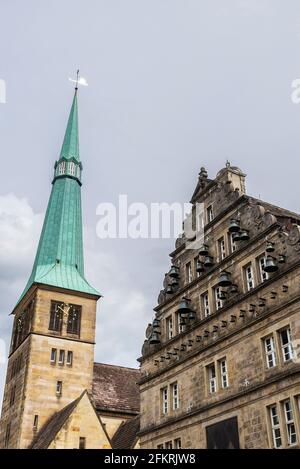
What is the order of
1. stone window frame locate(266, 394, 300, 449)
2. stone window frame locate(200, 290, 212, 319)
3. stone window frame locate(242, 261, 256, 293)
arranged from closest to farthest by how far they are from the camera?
stone window frame locate(266, 394, 300, 449), stone window frame locate(242, 261, 256, 293), stone window frame locate(200, 290, 212, 319)

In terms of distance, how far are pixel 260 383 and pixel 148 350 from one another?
402 inches

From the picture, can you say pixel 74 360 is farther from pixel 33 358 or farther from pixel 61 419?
pixel 61 419

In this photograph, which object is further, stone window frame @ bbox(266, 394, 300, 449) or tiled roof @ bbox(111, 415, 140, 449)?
tiled roof @ bbox(111, 415, 140, 449)

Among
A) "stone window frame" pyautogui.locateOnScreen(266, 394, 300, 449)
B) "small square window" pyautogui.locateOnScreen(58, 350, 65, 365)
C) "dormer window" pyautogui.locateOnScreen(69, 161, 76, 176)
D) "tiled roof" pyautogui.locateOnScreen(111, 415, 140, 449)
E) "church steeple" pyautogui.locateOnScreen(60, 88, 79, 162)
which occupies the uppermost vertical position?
"church steeple" pyautogui.locateOnScreen(60, 88, 79, 162)

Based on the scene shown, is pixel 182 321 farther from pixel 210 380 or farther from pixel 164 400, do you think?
pixel 164 400

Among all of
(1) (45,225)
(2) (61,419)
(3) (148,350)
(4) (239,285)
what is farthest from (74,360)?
(4) (239,285)

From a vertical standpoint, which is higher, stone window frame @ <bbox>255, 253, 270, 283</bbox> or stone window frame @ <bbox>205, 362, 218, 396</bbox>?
stone window frame @ <bbox>255, 253, 270, 283</bbox>

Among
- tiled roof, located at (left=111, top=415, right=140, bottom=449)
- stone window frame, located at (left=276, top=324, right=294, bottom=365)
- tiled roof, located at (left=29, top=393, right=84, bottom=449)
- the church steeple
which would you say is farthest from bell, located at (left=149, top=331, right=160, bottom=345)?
the church steeple

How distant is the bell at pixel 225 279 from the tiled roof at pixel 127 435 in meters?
20.8

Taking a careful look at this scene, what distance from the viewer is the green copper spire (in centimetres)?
5356

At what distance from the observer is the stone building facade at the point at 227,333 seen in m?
20.9

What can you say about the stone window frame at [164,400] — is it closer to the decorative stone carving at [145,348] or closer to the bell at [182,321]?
the decorative stone carving at [145,348]

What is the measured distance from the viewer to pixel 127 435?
4441 centimetres

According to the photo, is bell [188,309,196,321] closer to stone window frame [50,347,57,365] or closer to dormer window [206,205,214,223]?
dormer window [206,205,214,223]
